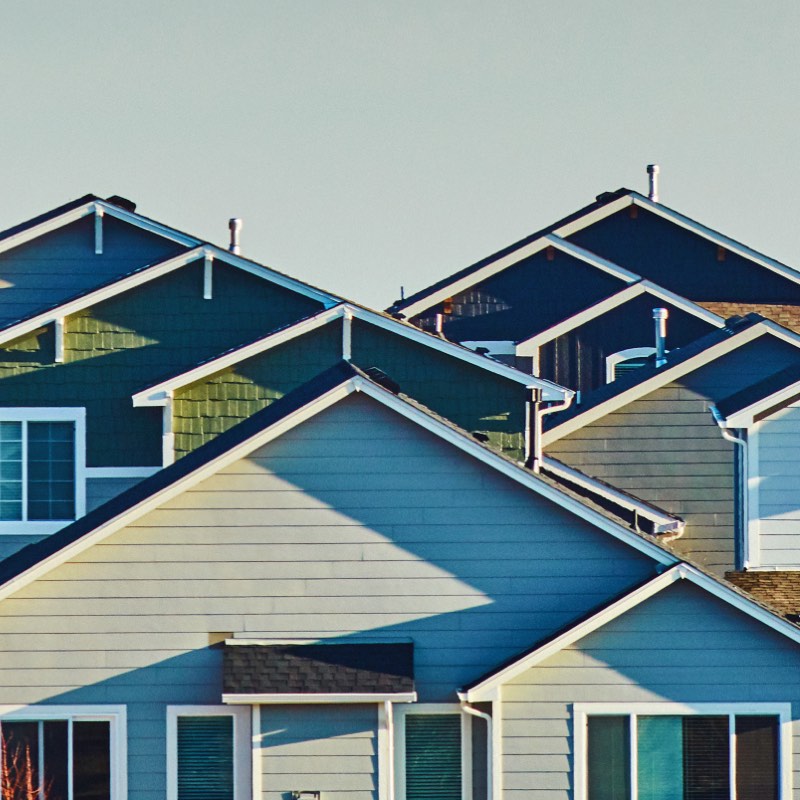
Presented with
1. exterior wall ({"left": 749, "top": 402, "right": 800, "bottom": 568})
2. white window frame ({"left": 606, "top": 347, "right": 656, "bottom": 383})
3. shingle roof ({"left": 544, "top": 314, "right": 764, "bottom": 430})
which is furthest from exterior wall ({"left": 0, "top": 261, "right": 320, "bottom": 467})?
white window frame ({"left": 606, "top": 347, "right": 656, "bottom": 383})

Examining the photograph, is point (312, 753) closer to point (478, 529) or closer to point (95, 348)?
point (478, 529)

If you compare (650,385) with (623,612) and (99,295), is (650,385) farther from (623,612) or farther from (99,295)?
(99,295)

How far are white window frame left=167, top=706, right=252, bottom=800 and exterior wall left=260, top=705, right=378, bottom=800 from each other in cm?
21

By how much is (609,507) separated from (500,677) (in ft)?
21.0

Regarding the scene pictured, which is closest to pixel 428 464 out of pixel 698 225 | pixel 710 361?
pixel 710 361

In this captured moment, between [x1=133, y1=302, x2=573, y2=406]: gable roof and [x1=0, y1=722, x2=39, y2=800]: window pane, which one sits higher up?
[x1=133, y1=302, x2=573, y2=406]: gable roof

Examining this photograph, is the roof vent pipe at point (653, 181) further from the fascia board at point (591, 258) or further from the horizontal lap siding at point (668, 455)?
the horizontal lap siding at point (668, 455)

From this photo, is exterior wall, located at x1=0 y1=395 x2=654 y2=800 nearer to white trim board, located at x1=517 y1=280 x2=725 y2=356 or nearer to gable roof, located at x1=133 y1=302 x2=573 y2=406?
gable roof, located at x1=133 y1=302 x2=573 y2=406

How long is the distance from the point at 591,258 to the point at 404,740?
17225mm

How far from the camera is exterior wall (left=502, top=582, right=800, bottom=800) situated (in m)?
18.3

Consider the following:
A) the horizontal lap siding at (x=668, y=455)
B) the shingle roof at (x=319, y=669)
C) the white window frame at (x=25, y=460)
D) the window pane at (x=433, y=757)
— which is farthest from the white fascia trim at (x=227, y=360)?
the window pane at (x=433, y=757)

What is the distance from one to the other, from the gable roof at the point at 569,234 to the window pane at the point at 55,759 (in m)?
17.6

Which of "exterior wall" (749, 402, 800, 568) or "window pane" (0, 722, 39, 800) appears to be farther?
"exterior wall" (749, 402, 800, 568)

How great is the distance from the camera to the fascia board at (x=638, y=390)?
25031 mm
